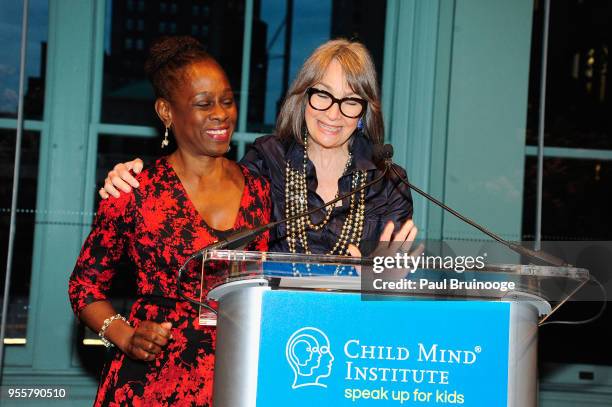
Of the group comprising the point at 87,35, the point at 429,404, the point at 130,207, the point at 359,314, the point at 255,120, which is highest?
the point at 87,35

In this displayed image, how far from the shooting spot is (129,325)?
2.09m

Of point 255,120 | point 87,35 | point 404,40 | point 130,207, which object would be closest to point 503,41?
point 404,40

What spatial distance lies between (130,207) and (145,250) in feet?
0.37

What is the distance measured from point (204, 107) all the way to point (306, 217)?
1.42 feet

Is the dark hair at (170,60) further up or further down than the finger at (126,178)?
further up

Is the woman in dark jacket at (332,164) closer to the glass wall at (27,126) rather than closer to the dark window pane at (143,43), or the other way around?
the dark window pane at (143,43)

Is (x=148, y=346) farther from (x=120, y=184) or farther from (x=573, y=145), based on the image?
(x=573, y=145)

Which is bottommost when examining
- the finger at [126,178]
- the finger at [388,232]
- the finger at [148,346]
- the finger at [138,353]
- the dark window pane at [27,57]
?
the finger at [138,353]

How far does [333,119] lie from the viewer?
238 cm

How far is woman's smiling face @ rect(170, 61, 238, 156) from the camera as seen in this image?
7.21ft

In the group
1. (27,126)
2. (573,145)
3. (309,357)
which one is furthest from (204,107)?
(573,145)

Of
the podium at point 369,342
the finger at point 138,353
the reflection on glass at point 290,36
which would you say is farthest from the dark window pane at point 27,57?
the podium at point 369,342

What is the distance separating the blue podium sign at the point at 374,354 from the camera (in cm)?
148

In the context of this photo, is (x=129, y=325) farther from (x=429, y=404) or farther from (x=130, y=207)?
(x=429, y=404)
